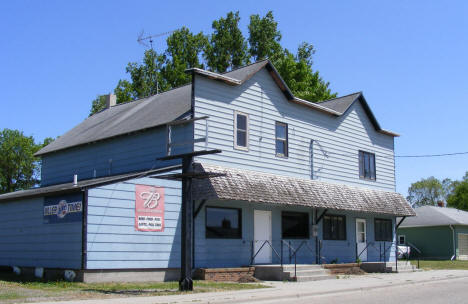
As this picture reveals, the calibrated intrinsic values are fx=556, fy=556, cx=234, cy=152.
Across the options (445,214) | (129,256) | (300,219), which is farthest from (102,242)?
(445,214)

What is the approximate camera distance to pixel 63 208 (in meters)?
17.6

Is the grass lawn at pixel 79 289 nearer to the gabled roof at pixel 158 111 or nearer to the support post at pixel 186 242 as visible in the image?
the support post at pixel 186 242

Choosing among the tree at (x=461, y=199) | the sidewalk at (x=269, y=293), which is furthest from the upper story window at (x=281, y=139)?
the tree at (x=461, y=199)

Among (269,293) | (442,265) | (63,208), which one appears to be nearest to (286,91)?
(63,208)

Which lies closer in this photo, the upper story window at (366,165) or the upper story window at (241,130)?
the upper story window at (241,130)

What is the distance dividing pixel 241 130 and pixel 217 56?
26012mm

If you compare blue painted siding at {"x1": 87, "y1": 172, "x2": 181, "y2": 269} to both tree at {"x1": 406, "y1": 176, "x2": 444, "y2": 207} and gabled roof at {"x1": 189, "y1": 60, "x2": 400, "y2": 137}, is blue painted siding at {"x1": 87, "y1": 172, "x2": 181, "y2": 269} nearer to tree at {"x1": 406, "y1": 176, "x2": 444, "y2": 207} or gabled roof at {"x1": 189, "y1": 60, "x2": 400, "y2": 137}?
gabled roof at {"x1": 189, "y1": 60, "x2": 400, "y2": 137}

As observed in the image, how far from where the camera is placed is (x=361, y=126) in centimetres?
2789

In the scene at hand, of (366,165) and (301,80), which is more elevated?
(301,80)

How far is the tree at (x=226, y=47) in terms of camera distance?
4600 cm

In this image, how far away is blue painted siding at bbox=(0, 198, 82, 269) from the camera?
17047 millimetres

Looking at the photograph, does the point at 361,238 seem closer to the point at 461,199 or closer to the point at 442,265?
the point at 442,265

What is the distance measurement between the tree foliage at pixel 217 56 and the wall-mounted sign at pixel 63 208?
24885mm

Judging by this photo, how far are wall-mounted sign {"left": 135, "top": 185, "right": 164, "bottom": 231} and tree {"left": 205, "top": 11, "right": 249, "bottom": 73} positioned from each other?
1121 inches
